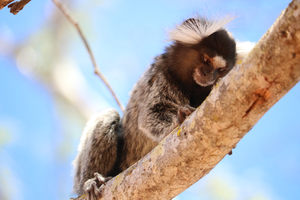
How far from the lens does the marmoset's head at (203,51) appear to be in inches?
138

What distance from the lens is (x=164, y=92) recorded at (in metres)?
3.61

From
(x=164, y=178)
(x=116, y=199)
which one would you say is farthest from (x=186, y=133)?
(x=116, y=199)

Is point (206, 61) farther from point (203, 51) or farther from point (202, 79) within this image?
point (202, 79)

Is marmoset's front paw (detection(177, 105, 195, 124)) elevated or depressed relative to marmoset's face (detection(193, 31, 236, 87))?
depressed

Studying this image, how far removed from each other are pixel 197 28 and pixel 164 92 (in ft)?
2.84

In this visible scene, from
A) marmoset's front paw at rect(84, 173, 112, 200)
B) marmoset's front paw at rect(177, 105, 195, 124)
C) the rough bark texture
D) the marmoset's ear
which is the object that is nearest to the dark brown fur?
the marmoset's ear

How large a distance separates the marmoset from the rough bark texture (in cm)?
85

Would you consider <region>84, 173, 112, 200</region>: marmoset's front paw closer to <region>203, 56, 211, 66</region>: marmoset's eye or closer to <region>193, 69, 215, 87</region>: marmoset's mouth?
<region>193, 69, 215, 87</region>: marmoset's mouth

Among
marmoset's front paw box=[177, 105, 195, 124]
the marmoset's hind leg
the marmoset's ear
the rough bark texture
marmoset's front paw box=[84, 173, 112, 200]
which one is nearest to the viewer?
the rough bark texture

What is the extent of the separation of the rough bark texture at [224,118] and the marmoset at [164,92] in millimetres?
851

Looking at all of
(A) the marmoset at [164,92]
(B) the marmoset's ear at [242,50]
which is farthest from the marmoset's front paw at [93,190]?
(B) the marmoset's ear at [242,50]

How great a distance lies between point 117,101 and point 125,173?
252 centimetres

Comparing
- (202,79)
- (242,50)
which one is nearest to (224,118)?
(202,79)

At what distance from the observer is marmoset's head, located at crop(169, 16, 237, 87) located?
3516 millimetres
